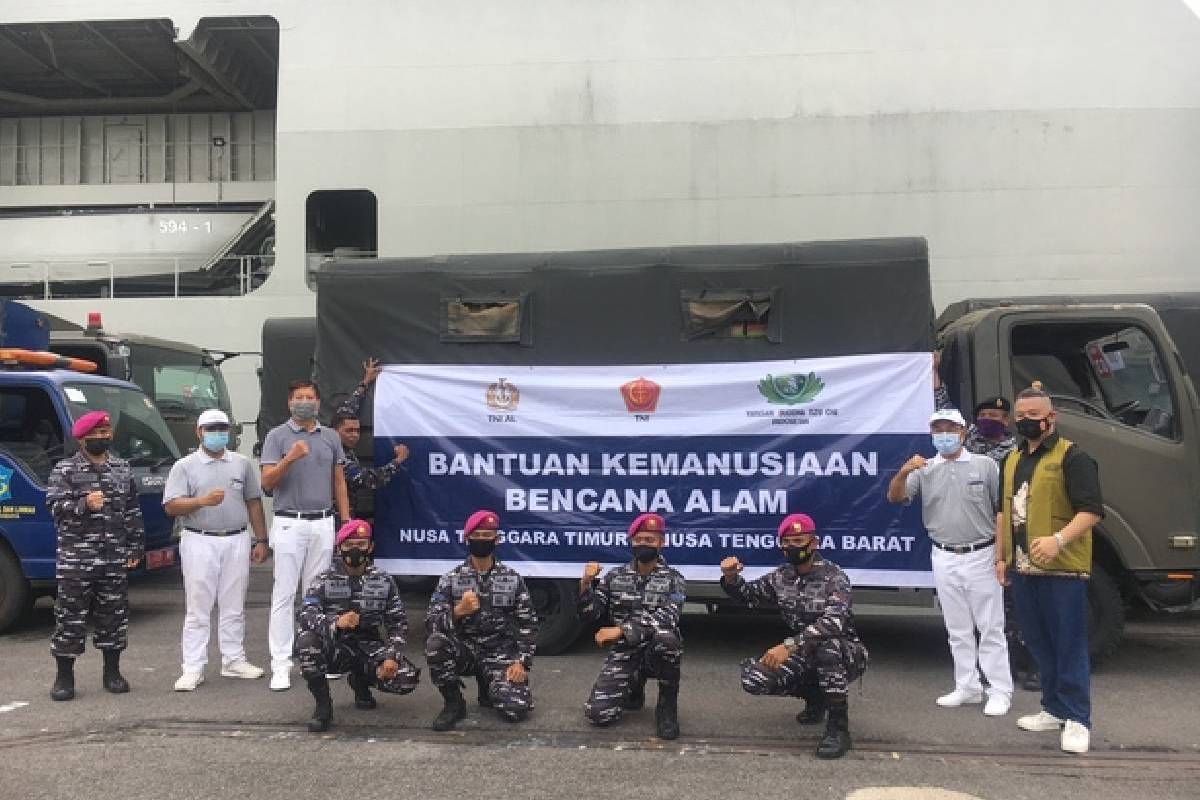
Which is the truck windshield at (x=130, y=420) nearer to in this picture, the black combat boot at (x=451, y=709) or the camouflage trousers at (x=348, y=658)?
the camouflage trousers at (x=348, y=658)

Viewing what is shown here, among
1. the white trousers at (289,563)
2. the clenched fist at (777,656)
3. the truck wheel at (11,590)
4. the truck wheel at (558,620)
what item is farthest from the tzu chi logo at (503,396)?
the truck wheel at (11,590)

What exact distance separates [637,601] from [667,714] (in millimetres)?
599

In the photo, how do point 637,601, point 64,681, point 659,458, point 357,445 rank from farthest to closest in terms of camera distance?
point 357,445
point 659,458
point 64,681
point 637,601

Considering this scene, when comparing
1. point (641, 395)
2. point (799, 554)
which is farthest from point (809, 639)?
point (641, 395)

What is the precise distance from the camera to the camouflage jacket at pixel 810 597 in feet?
14.0

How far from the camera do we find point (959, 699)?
192 inches

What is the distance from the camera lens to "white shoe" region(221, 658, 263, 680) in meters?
5.43

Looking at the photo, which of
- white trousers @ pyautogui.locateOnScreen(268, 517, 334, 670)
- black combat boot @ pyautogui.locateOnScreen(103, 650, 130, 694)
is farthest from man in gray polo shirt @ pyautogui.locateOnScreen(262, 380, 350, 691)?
black combat boot @ pyautogui.locateOnScreen(103, 650, 130, 694)

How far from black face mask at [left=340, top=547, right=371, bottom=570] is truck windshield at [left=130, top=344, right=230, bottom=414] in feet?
25.7

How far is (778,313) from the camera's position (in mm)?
→ 5602

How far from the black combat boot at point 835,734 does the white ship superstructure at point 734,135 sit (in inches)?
422

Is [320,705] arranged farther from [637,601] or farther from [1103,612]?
[1103,612]

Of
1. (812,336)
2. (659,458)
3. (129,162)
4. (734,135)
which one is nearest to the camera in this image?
(812,336)

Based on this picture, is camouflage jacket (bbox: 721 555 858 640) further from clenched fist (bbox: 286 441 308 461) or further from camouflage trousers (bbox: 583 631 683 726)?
clenched fist (bbox: 286 441 308 461)
